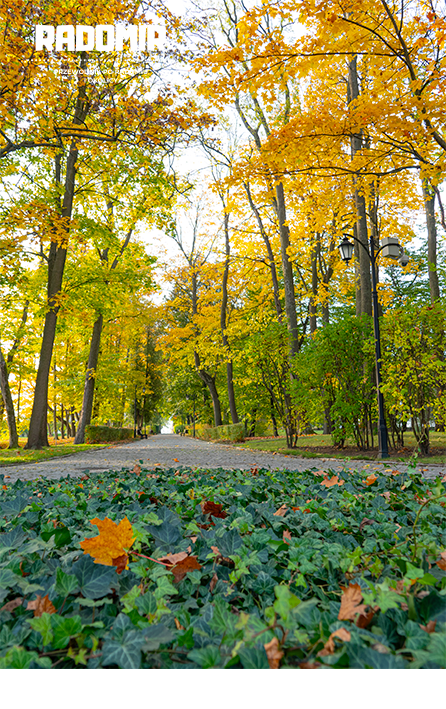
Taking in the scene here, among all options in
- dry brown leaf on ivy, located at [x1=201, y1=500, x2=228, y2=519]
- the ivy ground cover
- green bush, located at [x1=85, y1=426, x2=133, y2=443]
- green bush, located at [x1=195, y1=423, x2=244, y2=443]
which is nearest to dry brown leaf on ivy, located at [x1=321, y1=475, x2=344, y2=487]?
the ivy ground cover

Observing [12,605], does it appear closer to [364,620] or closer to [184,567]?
[184,567]

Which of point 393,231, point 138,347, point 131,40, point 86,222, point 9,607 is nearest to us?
point 9,607

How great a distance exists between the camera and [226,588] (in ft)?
3.76

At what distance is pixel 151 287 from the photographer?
51.7 ft

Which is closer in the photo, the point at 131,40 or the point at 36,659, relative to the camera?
the point at 36,659

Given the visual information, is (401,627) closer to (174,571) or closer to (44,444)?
(174,571)

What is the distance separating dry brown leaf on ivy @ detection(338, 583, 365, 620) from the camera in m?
0.91

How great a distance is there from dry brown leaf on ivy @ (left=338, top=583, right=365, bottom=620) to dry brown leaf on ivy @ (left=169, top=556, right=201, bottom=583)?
45cm

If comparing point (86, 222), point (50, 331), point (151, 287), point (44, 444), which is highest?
point (86, 222)

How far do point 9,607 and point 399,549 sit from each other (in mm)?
1129

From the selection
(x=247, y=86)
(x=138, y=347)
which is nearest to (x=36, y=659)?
(x=247, y=86)

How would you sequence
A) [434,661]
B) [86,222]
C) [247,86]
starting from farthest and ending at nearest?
[86,222] → [247,86] → [434,661]

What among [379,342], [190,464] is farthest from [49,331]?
[379,342]

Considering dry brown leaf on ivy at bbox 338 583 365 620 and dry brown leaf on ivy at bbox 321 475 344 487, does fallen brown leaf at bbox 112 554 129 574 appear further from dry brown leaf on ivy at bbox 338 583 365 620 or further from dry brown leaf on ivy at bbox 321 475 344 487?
dry brown leaf on ivy at bbox 321 475 344 487
